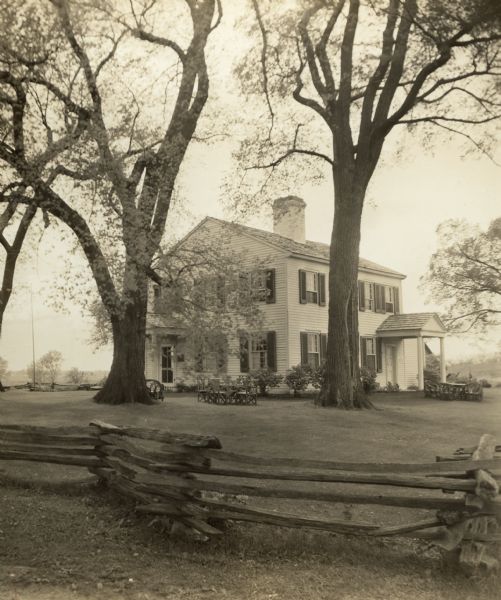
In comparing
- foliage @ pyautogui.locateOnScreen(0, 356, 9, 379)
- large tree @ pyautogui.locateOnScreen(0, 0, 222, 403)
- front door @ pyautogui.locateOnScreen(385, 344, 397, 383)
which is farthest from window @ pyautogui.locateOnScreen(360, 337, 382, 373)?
foliage @ pyautogui.locateOnScreen(0, 356, 9, 379)

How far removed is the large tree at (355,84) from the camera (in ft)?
21.6

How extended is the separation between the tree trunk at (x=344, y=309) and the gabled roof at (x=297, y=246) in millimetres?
2035

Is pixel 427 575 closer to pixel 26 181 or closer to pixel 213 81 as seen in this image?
pixel 26 181

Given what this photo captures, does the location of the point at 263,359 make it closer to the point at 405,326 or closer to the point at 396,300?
the point at 405,326

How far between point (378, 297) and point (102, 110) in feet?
49.0

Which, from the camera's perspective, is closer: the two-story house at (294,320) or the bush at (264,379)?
the two-story house at (294,320)

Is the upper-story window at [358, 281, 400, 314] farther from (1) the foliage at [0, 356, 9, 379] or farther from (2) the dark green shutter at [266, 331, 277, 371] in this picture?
(1) the foliage at [0, 356, 9, 379]

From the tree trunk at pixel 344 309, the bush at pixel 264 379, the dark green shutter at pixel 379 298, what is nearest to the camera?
the tree trunk at pixel 344 309

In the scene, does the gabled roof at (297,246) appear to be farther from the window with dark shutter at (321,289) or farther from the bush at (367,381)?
the bush at (367,381)

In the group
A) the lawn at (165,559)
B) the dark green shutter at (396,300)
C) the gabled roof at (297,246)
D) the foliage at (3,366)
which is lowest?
the lawn at (165,559)

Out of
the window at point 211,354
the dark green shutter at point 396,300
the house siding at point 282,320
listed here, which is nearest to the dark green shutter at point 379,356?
the house siding at point 282,320

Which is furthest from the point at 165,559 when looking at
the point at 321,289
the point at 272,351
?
the point at 321,289

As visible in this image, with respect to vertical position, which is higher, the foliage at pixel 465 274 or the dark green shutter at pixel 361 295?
the dark green shutter at pixel 361 295

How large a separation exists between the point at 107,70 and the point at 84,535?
713 cm
